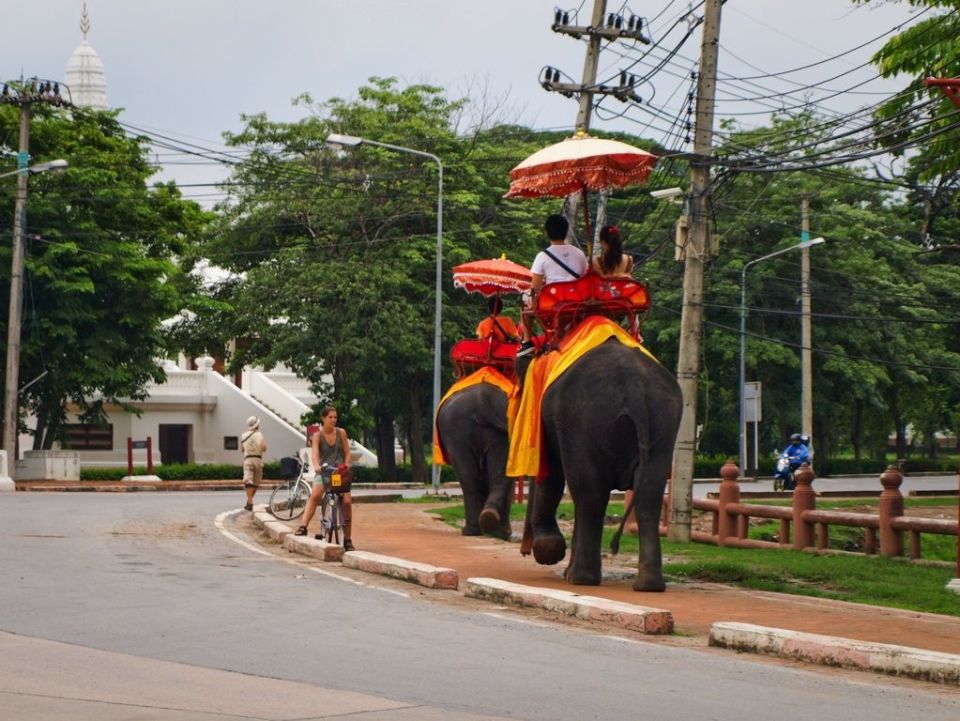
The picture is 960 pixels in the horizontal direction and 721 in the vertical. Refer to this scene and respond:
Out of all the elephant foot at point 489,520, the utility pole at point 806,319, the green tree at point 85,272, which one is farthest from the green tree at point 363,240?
the elephant foot at point 489,520

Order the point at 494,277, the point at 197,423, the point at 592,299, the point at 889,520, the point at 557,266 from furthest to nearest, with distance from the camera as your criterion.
→ the point at 197,423 < the point at 494,277 < the point at 889,520 < the point at 557,266 < the point at 592,299

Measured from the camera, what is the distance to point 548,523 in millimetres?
16156

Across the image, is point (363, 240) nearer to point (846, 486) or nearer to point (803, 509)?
point (846, 486)

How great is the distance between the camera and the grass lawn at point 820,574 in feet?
48.9

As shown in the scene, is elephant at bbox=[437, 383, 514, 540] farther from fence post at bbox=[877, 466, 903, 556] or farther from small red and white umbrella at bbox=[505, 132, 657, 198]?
small red and white umbrella at bbox=[505, 132, 657, 198]

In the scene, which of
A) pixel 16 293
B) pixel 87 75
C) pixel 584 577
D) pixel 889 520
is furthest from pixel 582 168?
pixel 87 75

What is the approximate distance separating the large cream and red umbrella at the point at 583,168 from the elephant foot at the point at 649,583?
3.37 meters

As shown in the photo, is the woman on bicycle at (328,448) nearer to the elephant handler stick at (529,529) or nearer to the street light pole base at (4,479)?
the elephant handler stick at (529,529)

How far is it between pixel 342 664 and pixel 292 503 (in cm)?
1454

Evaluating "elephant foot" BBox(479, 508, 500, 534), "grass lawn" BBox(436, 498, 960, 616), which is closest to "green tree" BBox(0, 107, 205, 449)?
"grass lawn" BBox(436, 498, 960, 616)

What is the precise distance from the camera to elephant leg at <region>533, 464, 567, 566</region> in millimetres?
15930

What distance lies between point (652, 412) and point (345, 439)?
5.82m

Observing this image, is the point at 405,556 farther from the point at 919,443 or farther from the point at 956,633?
the point at 919,443

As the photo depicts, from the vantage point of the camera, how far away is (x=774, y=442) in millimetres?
65438
